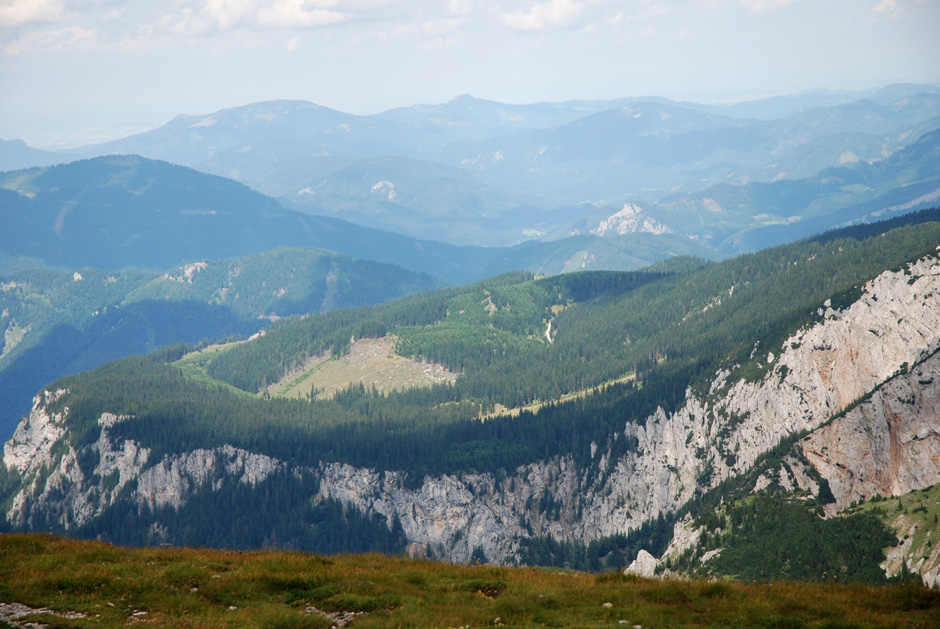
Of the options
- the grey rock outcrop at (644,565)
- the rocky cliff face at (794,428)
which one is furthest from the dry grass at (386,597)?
the rocky cliff face at (794,428)

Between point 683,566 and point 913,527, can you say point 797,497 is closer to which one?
point 683,566

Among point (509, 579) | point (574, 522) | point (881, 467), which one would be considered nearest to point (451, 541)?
point (574, 522)

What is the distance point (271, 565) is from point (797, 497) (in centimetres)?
10143

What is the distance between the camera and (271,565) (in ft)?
149

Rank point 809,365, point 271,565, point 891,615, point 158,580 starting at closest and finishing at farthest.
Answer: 1. point 891,615
2. point 158,580
3. point 271,565
4. point 809,365

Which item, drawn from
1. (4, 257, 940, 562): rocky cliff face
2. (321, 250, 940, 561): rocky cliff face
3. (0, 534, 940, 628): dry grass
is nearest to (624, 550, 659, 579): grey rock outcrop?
(4, 257, 940, 562): rocky cliff face

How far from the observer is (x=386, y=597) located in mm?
41750

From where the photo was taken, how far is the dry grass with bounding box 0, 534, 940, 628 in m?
38.2

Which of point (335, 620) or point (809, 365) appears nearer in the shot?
point (335, 620)

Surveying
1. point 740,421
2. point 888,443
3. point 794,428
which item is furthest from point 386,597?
point 740,421

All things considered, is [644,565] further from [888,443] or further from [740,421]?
[740,421]

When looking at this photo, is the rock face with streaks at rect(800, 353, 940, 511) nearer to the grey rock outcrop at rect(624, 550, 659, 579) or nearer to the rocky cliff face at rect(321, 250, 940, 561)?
the rocky cliff face at rect(321, 250, 940, 561)

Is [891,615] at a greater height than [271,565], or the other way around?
[271,565]

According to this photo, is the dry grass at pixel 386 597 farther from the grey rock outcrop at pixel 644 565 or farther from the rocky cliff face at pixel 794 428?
the rocky cliff face at pixel 794 428
